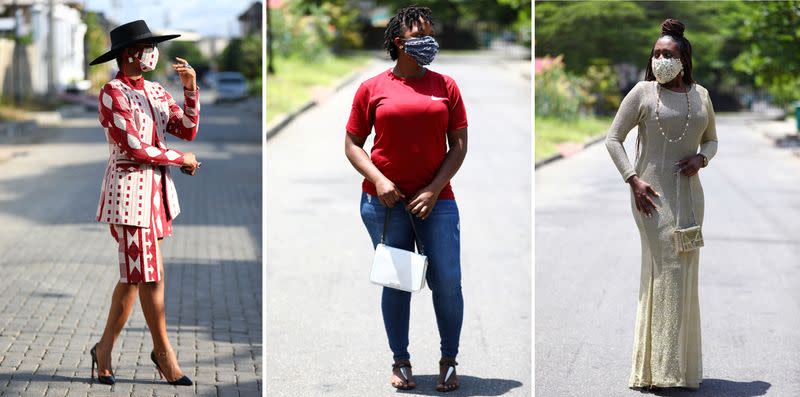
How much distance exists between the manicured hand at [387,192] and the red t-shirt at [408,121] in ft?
0.29

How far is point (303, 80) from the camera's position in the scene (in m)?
7.91

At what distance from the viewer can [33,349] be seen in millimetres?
7211

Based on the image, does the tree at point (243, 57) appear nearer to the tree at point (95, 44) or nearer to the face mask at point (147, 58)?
the tree at point (95, 44)

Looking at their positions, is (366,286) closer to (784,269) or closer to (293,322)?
(293,322)

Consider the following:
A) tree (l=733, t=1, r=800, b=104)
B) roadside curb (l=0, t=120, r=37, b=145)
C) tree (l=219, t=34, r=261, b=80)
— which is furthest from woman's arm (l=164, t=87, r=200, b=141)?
tree (l=219, t=34, r=261, b=80)

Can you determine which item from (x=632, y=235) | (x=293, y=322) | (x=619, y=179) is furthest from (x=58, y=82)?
(x=293, y=322)

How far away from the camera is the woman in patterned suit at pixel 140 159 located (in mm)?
5645

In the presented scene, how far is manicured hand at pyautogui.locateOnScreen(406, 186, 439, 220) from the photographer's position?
5367mm

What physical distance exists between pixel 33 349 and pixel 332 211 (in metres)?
4.99

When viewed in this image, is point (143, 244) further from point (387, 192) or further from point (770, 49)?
point (770, 49)

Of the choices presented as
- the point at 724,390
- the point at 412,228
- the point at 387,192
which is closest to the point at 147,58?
the point at 387,192

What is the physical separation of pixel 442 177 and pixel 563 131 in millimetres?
8092

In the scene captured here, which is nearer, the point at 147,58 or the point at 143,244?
the point at 147,58

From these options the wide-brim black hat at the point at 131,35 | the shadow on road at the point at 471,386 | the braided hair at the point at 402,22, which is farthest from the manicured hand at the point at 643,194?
the wide-brim black hat at the point at 131,35
